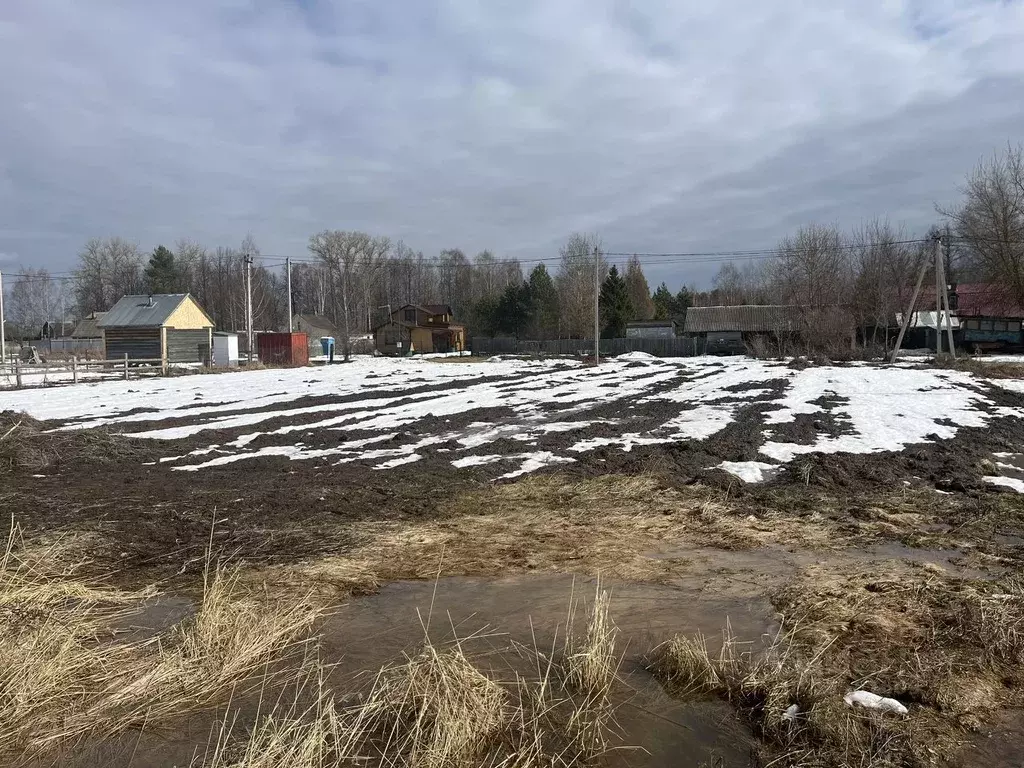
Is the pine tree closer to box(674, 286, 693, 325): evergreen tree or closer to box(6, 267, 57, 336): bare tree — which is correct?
box(674, 286, 693, 325): evergreen tree

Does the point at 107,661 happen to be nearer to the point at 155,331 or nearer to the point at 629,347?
the point at 155,331

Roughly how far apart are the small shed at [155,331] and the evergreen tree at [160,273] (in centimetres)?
3933

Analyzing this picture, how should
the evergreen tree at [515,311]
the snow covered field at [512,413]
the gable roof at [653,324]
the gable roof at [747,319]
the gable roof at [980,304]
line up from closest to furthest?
the snow covered field at [512,413], the gable roof at [980,304], the gable roof at [747,319], the gable roof at [653,324], the evergreen tree at [515,311]

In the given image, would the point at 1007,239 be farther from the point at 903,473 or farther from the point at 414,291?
the point at 414,291

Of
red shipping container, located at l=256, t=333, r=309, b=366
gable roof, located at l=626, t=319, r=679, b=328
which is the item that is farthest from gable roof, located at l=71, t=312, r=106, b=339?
gable roof, located at l=626, t=319, r=679, b=328

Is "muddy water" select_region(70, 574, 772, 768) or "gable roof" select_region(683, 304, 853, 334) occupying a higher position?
"gable roof" select_region(683, 304, 853, 334)

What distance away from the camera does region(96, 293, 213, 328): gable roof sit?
127ft

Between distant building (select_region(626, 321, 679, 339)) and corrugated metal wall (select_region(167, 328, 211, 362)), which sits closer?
corrugated metal wall (select_region(167, 328, 211, 362))

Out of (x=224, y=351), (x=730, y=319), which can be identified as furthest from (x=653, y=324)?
(x=224, y=351)

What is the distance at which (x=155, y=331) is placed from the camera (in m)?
38.5

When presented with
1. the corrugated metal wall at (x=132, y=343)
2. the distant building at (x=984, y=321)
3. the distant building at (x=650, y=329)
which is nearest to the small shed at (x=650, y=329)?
the distant building at (x=650, y=329)

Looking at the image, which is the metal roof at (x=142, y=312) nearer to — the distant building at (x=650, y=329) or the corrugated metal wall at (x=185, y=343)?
the corrugated metal wall at (x=185, y=343)

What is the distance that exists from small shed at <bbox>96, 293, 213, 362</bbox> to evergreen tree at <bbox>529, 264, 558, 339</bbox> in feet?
109

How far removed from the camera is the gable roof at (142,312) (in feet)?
127
